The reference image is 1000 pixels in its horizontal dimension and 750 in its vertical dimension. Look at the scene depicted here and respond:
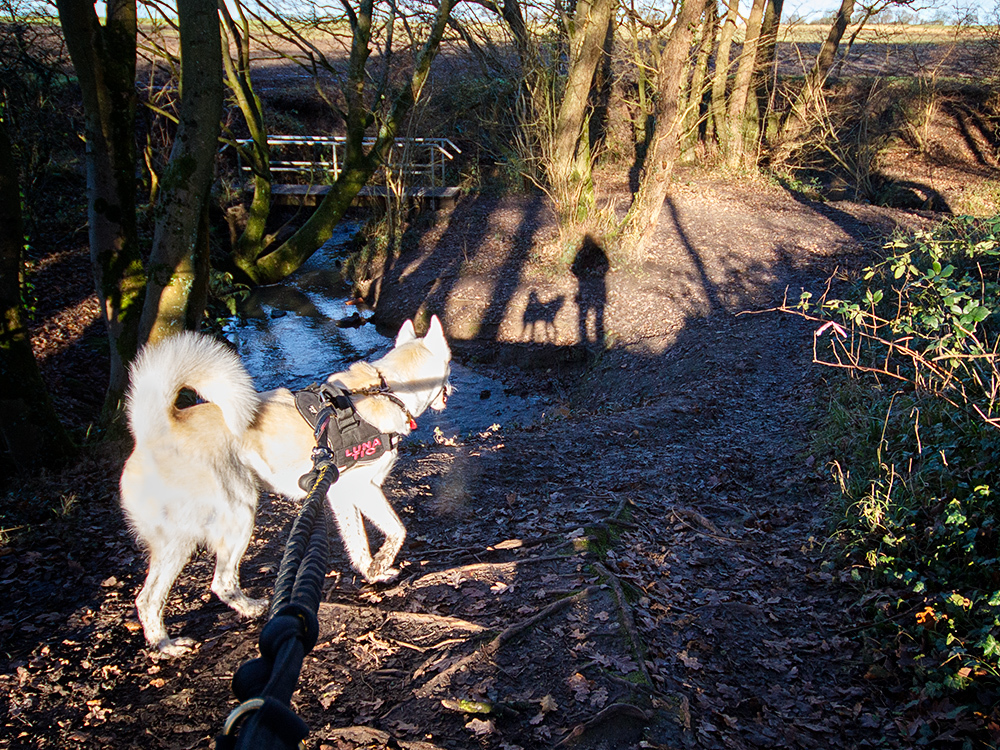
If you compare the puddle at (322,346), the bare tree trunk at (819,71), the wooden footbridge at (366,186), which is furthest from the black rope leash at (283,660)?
the bare tree trunk at (819,71)

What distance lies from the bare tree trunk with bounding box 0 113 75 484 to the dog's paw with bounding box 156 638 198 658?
3.71 m

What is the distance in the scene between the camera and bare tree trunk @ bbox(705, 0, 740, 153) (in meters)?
18.6

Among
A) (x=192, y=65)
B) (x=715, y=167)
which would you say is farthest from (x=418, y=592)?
(x=715, y=167)

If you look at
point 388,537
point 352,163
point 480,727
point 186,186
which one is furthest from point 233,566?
point 352,163

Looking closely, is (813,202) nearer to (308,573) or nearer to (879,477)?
(879,477)

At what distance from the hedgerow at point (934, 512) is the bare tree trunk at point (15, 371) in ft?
23.8

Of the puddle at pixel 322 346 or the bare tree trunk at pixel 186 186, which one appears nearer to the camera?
the bare tree trunk at pixel 186 186

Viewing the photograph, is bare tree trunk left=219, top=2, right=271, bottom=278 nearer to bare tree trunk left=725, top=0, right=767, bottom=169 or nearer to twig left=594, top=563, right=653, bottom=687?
twig left=594, top=563, right=653, bottom=687

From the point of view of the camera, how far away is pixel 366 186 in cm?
1883

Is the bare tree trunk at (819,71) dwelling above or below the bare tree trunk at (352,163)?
above

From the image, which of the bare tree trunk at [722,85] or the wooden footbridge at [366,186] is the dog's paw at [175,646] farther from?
the bare tree trunk at [722,85]

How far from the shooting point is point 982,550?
3.94 meters

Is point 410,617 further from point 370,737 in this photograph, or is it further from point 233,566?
point 233,566

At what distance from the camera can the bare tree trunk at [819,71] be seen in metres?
19.6
